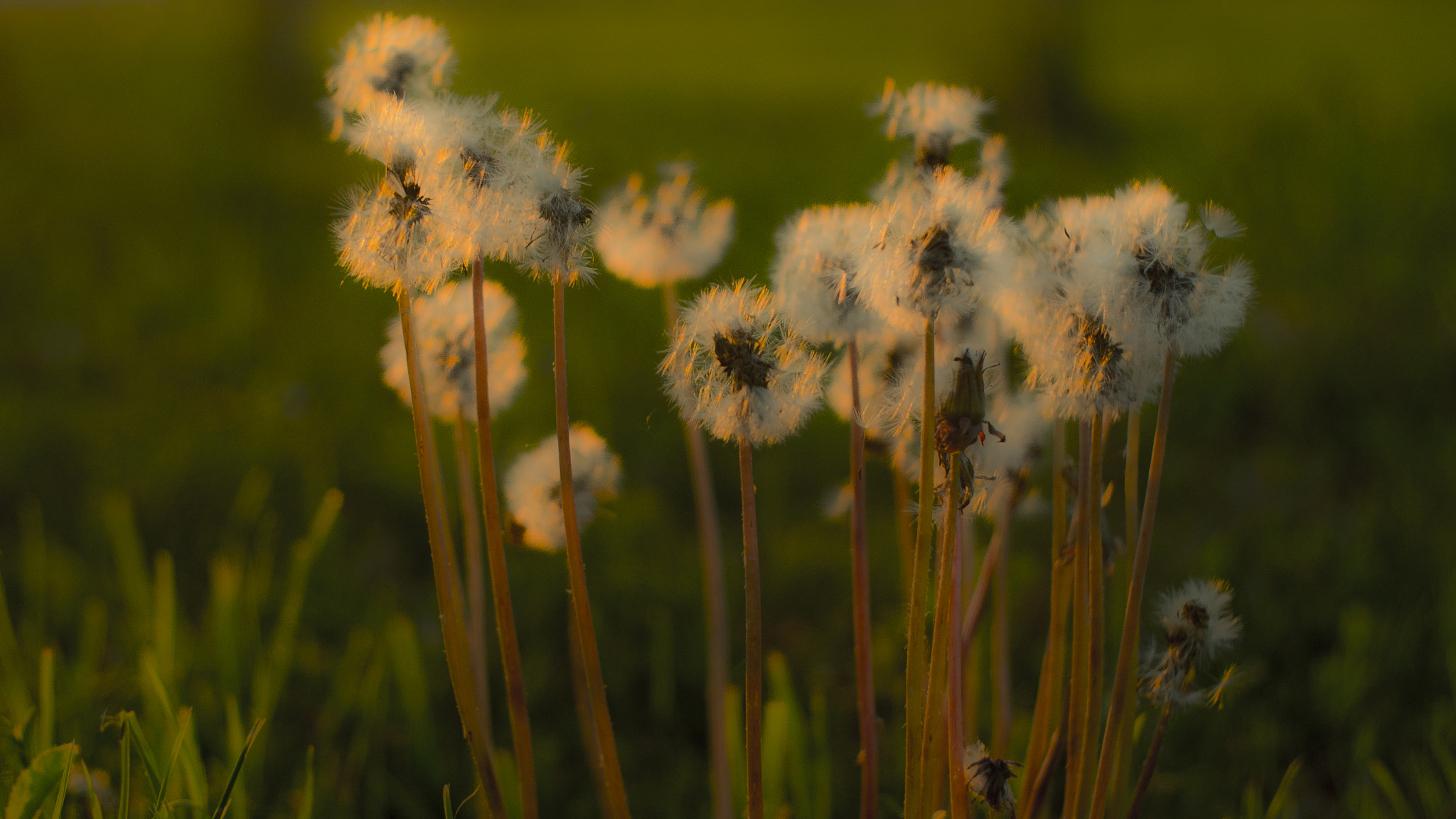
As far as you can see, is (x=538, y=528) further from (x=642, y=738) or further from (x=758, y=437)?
(x=642, y=738)

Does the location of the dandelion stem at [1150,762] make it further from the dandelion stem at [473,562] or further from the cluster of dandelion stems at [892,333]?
the dandelion stem at [473,562]

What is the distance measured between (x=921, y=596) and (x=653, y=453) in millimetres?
2797

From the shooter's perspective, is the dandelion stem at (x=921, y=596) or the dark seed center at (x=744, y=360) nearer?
the dandelion stem at (x=921, y=596)

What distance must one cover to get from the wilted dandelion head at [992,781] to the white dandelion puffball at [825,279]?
0.53 m

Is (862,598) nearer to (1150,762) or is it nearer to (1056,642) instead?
(1056,642)

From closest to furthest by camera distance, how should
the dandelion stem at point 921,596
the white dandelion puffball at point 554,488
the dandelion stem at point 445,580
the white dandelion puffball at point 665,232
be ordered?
the dandelion stem at point 921,596 < the dandelion stem at point 445,580 < the white dandelion puffball at point 554,488 < the white dandelion puffball at point 665,232

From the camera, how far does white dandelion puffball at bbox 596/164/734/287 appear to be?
1740 mm

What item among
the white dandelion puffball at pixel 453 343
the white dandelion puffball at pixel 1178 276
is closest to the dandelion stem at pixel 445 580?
the white dandelion puffball at pixel 453 343

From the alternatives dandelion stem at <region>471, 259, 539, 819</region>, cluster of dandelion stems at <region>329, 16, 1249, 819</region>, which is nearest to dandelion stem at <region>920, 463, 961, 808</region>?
cluster of dandelion stems at <region>329, 16, 1249, 819</region>

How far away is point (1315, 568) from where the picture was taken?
9.07ft

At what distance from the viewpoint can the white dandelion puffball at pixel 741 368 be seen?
1.09 meters

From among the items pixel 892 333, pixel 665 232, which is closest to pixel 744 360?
pixel 892 333

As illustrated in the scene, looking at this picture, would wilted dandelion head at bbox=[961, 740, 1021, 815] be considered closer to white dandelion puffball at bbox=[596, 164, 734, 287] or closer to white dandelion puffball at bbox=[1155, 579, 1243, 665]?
white dandelion puffball at bbox=[1155, 579, 1243, 665]

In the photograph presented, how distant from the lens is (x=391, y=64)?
124 cm
